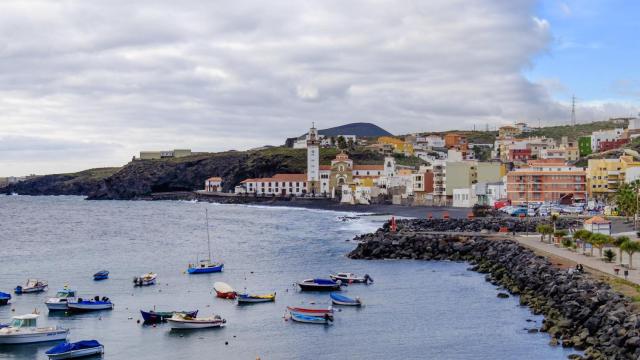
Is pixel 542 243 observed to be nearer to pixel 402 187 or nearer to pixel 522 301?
pixel 522 301

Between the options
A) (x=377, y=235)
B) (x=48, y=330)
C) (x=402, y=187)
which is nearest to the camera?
(x=48, y=330)

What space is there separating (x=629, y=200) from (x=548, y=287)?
52.3 metres

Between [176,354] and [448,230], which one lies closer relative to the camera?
[176,354]

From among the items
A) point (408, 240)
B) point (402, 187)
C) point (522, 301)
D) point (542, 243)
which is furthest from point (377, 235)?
point (402, 187)

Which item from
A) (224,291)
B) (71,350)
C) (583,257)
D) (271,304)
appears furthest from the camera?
(583,257)

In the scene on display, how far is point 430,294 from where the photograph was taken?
59.2 metres

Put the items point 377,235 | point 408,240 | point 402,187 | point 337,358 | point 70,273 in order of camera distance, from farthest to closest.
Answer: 1. point 402,187
2. point 377,235
3. point 408,240
4. point 70,273
5. point 337,358

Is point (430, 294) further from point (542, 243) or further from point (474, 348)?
point (542, 243)

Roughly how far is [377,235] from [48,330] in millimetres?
54950

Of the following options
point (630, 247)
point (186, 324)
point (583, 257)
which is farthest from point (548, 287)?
point (186, 324)

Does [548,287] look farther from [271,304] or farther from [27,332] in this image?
[27,332]

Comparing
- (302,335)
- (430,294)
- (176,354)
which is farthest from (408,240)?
(176,354)

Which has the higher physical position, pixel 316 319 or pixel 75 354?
pixel 316 319

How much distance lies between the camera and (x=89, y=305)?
5434cm
